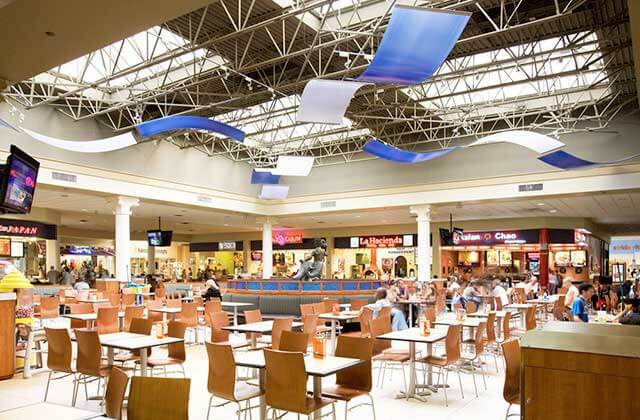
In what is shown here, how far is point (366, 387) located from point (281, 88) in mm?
8560

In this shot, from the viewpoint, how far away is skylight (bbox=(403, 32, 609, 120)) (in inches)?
454

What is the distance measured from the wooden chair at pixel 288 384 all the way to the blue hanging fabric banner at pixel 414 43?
175 inches

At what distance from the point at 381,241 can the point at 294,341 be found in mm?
22009

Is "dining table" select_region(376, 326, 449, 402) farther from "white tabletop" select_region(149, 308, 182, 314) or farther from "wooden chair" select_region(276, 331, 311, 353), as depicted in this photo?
"white tabletop" select_region(149, 308, 182, 314)

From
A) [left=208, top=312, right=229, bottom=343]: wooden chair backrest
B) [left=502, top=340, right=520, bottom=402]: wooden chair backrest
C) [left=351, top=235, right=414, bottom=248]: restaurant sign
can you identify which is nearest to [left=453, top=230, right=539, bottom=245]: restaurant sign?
[left=351, top=235, right=414, bottom=248]: restaurant sign

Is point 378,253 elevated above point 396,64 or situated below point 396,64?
below

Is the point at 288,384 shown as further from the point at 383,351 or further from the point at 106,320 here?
the point at 106,320

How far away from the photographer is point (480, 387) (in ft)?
22.9

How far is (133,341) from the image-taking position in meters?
5.80

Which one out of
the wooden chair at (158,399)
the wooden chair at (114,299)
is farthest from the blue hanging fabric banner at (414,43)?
the wooden chair at (114,299)

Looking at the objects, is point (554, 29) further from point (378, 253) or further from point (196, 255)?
point (196, 255)

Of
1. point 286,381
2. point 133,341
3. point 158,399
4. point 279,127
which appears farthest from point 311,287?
point 158,399

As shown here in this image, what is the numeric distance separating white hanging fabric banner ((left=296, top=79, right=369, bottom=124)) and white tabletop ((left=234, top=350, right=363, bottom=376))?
439 centimetres

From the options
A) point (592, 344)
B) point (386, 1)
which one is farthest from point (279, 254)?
point (592, 344)
